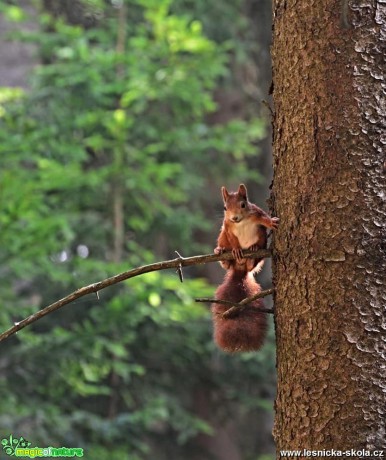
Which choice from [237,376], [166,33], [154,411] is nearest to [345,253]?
[154,411]

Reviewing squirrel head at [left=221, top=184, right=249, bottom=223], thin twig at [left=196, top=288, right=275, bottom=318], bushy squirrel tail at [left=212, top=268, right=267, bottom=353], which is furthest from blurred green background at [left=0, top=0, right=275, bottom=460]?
thin twig at [left=196, top=288, right=275, bottom=318]

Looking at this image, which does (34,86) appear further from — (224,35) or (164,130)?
(224,35)

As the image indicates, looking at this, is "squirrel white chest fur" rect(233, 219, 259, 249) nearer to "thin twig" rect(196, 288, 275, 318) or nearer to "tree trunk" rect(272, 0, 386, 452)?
"thin twig" rect(196, 288, 275, 318)

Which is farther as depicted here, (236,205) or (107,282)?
(236,205)

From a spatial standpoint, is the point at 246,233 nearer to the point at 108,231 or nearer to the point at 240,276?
the point at 240,276

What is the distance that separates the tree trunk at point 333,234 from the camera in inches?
69.6

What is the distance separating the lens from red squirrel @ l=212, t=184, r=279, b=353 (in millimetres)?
2213

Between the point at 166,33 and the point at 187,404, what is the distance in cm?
419

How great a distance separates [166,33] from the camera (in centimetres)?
570

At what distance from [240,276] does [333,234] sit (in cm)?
65

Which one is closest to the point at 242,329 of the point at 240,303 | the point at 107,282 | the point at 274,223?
the point at 240,303

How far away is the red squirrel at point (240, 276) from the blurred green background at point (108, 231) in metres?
2.06

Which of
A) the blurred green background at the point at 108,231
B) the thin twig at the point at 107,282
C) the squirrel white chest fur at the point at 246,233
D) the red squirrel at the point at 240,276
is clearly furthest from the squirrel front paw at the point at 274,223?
the blurred green background at the point at 108,231

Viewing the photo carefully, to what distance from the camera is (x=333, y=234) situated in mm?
1839
